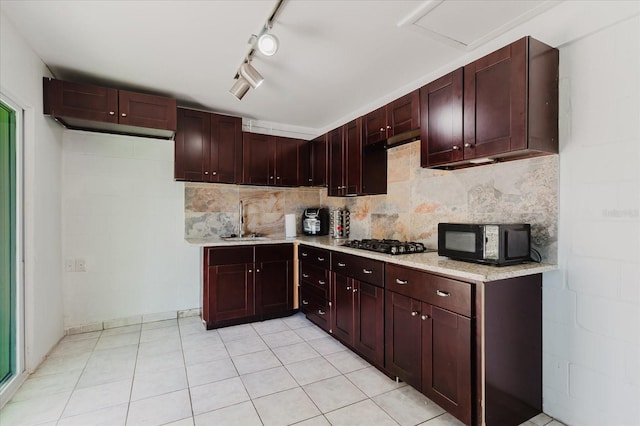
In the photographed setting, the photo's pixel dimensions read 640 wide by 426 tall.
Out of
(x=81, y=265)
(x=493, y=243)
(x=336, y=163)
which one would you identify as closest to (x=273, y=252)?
(x=336, y=163)

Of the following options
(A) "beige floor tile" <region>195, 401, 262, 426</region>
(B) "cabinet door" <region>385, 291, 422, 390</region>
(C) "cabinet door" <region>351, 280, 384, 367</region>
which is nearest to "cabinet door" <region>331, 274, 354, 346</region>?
(C) "cabinet door" <region>351, 280, 384, 367</region>

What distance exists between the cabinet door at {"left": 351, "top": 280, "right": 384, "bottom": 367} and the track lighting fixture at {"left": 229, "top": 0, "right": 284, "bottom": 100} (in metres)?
1.90

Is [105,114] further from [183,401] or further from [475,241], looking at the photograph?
[475,241]

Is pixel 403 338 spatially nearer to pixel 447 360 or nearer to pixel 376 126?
Answer: pixel 447 360

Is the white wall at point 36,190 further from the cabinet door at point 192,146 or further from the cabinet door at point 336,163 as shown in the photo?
the cabinet door at point 336,163

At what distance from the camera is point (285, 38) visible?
2240 mm

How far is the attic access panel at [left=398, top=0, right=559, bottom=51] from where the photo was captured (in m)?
1.86

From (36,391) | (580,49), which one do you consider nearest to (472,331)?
(580,49)

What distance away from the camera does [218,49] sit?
7.85 feet

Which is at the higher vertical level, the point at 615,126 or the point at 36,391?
the point at 615,126

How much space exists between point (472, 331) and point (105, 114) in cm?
350

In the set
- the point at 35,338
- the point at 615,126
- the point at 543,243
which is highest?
the point at 615,126

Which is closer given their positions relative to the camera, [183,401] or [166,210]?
[183,401]

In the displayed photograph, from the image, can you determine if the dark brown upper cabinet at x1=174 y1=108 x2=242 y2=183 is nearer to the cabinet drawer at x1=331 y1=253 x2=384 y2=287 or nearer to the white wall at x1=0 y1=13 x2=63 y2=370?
the white wall at x1=0 y1=13 x2=63 y2=370
